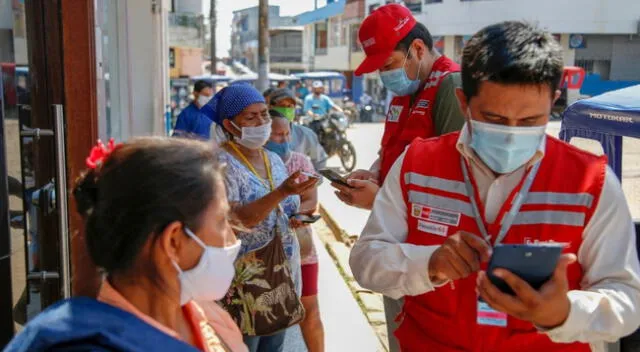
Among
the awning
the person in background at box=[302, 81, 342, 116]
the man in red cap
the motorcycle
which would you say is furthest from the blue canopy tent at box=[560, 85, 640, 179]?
the awning

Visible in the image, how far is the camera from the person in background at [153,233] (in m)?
1.50

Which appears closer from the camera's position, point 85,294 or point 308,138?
point 85,294

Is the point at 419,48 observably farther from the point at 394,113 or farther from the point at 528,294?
the point at 528,294

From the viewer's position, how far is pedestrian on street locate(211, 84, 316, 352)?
322 centimetres

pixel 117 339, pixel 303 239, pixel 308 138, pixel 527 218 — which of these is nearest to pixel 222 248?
pixel 117 339

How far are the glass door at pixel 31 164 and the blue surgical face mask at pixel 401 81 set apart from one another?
1396mm

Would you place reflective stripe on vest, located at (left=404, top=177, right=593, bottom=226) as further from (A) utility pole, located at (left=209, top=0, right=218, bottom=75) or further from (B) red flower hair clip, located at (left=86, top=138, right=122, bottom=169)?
(A) utility pole, located at (left=209, top=0, right=218, bottom=75)

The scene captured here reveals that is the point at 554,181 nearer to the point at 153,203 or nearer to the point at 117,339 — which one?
the point at 153,203

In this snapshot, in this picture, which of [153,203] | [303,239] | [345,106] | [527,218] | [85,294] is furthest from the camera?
[345,106]

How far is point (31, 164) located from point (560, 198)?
2236 millimetres

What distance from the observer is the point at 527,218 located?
1855 mm

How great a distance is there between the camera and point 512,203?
1865 mm

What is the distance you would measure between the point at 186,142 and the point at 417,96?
161 cm

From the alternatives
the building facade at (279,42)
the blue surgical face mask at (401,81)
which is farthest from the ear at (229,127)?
the building facade at (279,42)
